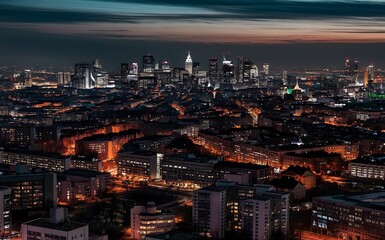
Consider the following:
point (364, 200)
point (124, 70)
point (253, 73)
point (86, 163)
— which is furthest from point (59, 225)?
point (253, 73)

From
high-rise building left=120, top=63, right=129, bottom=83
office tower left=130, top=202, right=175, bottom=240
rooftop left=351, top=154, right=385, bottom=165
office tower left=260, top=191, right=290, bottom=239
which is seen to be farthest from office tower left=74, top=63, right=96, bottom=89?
office tower left=260, top=191, right=290, bottom=239

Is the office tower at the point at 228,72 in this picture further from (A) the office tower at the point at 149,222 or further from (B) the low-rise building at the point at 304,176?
(A) the office tower at the point at 149,222

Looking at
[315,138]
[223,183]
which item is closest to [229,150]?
[315,138]

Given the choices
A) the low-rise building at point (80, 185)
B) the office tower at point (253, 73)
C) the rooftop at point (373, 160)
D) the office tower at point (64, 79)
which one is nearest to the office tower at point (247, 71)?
the office tower at point (253, 73)

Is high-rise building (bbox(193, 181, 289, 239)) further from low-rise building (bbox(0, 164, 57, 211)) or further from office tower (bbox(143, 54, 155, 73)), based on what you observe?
office tower (bbox(143, 54, 155, 73))

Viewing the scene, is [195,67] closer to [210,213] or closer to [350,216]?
[210,213]

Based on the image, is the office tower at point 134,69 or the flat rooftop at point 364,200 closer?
the flat rooftop at point 364,200
